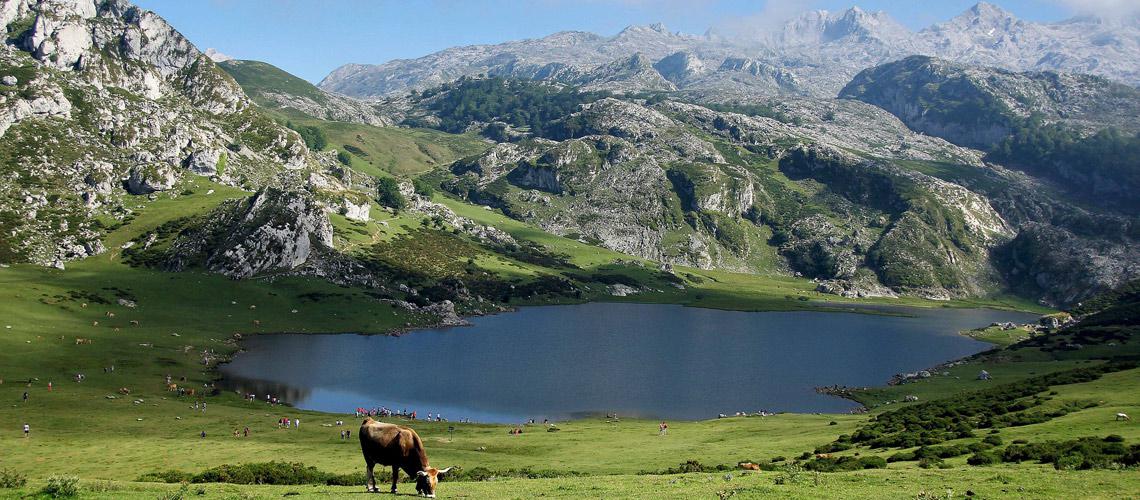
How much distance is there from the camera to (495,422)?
108 m

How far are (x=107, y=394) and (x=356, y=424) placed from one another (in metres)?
→ 41.0

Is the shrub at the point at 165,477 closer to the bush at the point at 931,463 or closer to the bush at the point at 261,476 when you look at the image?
the bush at the point at 261,476

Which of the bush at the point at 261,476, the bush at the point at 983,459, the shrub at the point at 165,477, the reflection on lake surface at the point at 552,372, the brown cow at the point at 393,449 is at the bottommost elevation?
the reflection on lake surface at the point at 552,372

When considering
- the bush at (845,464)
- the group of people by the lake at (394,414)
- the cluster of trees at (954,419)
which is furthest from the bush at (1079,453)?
the group of people by the lake at (394,414)

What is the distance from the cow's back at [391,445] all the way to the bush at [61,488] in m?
10.7

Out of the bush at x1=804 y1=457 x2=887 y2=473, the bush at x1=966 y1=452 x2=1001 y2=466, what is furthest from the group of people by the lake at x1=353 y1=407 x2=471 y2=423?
the bush at x1=966 y1=452 x2=1001 y2=466

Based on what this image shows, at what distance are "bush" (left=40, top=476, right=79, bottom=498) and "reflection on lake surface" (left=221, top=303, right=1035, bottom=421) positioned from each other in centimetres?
8422

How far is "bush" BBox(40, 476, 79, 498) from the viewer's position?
2806 centimetres

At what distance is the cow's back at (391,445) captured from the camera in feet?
105

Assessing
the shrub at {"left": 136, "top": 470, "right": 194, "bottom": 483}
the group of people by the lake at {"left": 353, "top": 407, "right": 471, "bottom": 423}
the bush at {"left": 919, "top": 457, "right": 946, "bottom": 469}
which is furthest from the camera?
the group of people by the lake at {"left": 353, "top": 407, "right": 471, "bottom": 423}

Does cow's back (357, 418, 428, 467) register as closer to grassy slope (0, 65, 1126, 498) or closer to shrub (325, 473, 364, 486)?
A: grassy slope (0, 65, 1126, 498)

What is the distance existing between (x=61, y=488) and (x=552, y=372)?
123 m

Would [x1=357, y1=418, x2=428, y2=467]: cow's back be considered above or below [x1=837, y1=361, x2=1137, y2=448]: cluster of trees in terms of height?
above

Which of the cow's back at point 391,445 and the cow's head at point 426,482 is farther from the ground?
the cow's back at point 391,445
